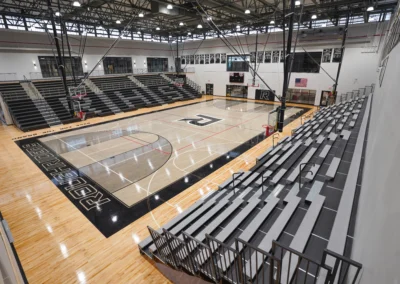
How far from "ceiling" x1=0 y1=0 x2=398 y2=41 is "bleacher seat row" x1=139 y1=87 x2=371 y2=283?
8.08 metres

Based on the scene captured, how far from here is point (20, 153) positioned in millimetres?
9750

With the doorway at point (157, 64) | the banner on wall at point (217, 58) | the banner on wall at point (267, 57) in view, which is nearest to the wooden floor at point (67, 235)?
the banner on wall at point (267, 57)

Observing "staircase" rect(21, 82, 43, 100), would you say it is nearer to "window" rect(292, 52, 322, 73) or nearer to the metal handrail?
the metal handrail

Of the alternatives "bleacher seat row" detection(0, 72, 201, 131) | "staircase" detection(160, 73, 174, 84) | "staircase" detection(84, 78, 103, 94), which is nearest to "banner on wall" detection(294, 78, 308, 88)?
"bleacher seat row" detection(0, 72, 201, 131)

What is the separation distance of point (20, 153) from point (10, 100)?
744cm

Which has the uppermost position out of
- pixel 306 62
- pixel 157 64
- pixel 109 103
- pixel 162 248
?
pixel 157 64

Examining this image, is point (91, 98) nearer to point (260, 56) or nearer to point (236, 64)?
point (236, 64)

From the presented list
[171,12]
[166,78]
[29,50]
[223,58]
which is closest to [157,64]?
[166,78]

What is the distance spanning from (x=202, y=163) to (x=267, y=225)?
4.82 m

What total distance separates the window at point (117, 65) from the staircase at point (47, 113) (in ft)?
29.1

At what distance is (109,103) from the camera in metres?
17.9

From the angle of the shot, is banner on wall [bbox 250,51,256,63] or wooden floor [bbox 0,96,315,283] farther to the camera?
banner on wall [bbox 250,51,256,63]

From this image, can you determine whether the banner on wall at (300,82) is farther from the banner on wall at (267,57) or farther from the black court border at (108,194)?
the black court border at (108,194)

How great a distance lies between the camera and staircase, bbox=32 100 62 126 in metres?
14.3
